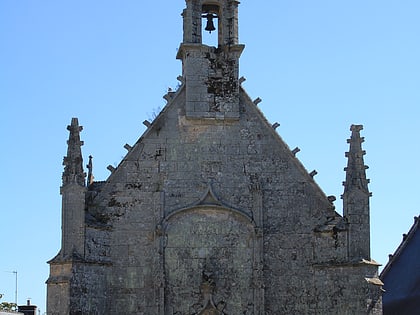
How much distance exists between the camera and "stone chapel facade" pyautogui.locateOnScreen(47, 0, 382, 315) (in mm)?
28375

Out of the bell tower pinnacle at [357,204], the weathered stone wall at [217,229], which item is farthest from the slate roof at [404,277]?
the weathered stone wall at [217,229]

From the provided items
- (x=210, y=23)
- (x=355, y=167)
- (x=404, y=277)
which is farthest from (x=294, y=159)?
(x=404, y=277)

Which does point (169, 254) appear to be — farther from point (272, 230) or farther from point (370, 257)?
point (370, 257)

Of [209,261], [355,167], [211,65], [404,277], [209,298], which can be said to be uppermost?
[211,65]

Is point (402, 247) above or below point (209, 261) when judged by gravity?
above

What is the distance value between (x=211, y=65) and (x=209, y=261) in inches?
209

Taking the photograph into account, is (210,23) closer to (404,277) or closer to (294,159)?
(294,159)

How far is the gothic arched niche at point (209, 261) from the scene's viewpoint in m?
28.5

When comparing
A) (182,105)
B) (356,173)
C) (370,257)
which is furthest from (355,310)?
(182,105)

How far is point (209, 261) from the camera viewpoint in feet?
94.5

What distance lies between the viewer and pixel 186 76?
1180 inches

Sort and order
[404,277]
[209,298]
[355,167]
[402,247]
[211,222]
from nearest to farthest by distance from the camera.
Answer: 1. [209,298]
2. [355,167]
3. [211,222]
4. [404,277]
5. [402,247]

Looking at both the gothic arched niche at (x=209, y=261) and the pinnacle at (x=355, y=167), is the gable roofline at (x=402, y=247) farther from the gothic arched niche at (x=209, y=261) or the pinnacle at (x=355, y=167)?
the gothic arched niche at (x=209, y=261)

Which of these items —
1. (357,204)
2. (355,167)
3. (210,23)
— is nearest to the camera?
(357,204)
